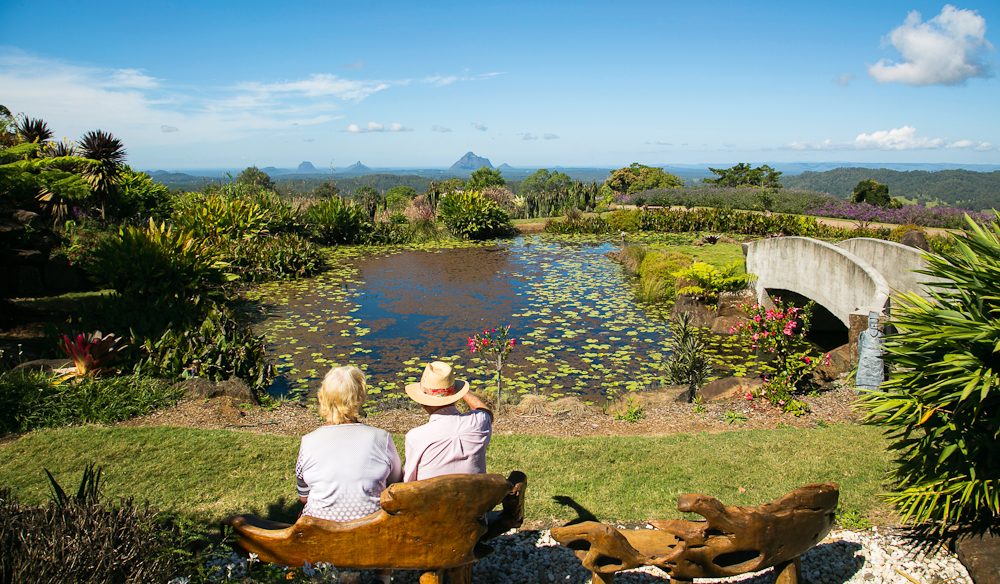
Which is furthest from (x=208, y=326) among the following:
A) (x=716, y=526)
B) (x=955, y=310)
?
(x=955, y=310)

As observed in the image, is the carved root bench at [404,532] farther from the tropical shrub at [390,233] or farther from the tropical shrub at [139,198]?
the tropical shrub at [390,233]

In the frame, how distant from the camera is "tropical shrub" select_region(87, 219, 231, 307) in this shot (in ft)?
33.0

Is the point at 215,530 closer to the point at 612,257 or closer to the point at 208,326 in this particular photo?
the point at 208,326

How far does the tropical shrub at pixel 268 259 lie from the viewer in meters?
15.7

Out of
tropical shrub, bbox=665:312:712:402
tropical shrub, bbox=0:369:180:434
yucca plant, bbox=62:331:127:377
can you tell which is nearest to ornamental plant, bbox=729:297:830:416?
tropical shrub, bbox=665:312:712:402

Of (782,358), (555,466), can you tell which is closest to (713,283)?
(782,358)

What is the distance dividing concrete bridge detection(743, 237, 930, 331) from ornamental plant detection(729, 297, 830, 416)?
685 mm

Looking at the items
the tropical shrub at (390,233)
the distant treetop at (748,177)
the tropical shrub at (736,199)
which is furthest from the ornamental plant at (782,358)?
the distant treetop at (748,177)

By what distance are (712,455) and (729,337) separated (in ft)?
20.9

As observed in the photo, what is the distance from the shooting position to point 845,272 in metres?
8.21

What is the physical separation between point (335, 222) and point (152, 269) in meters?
11.6

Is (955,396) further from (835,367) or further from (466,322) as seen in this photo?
(466,322)

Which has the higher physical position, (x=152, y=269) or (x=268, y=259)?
(x=152, y=269)

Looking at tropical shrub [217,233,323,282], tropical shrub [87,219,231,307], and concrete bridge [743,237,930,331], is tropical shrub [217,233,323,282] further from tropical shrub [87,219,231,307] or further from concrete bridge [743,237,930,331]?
concrete bridge [743,237,930,331]
